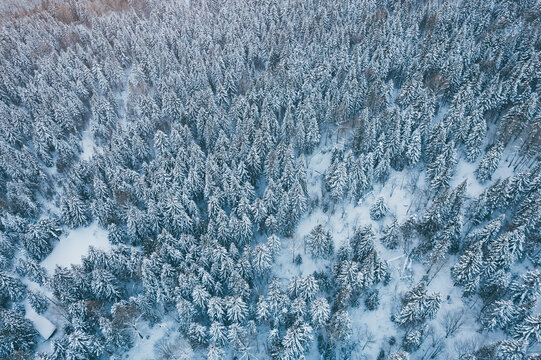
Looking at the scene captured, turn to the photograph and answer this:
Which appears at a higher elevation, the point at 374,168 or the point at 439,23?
the point at 439,23

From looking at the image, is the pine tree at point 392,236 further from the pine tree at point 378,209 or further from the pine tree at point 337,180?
the pine tree at point 337,180

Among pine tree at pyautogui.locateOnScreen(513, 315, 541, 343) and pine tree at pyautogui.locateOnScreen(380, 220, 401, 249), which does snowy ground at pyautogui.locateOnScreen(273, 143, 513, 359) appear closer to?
pine tree at pyautogui.locateOnScreen(380, 220, 401, 249)

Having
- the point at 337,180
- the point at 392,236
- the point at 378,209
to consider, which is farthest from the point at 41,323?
the point at 378,209

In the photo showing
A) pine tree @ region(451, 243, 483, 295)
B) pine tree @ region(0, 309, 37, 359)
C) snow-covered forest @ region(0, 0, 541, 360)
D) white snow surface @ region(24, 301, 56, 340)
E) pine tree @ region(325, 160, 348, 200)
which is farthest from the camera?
pine tree @ region(325, 160, 348, 200)

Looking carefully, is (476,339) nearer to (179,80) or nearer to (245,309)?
(245,309)

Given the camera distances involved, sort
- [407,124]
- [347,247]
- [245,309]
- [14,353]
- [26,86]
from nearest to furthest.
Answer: [14,353], [245,309], [347,247], [407,124], [26,86]

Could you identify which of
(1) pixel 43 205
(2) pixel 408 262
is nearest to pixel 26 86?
(1) pixel 43 205

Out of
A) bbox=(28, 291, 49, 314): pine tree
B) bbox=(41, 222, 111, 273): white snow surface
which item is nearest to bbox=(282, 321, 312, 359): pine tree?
bbox=(41, 222, 111, 273): white snow surface
